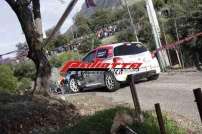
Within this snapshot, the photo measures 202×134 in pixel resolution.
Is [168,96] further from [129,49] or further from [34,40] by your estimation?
[129,49]

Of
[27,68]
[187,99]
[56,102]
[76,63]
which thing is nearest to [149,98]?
[187,99]

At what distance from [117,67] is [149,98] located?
3894 mm

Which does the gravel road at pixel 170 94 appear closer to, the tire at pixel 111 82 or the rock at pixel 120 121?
the tire at pixel 111 82

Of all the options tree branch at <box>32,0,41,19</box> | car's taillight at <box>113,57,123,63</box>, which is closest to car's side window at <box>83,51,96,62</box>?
car's taillight at <box>113,57,123,63</box>

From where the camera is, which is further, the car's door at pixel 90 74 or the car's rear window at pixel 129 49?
the car's door at pixel 90 74

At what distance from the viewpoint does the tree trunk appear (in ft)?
45.5

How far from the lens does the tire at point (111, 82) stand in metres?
19.4

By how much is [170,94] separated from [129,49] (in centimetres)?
450

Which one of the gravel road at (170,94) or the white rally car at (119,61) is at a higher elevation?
the white rally car at (119,61)

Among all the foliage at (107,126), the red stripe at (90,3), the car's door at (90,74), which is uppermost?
the red stripe at (90,3)

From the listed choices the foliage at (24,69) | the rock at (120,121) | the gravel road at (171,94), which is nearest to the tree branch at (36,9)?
the gravel road at (171,94)

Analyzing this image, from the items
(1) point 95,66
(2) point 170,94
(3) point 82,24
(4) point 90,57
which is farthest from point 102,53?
(3) point 82,24

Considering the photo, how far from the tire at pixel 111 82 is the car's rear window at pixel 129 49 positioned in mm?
807

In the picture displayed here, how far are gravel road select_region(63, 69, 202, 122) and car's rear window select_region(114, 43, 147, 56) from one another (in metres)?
1.18
